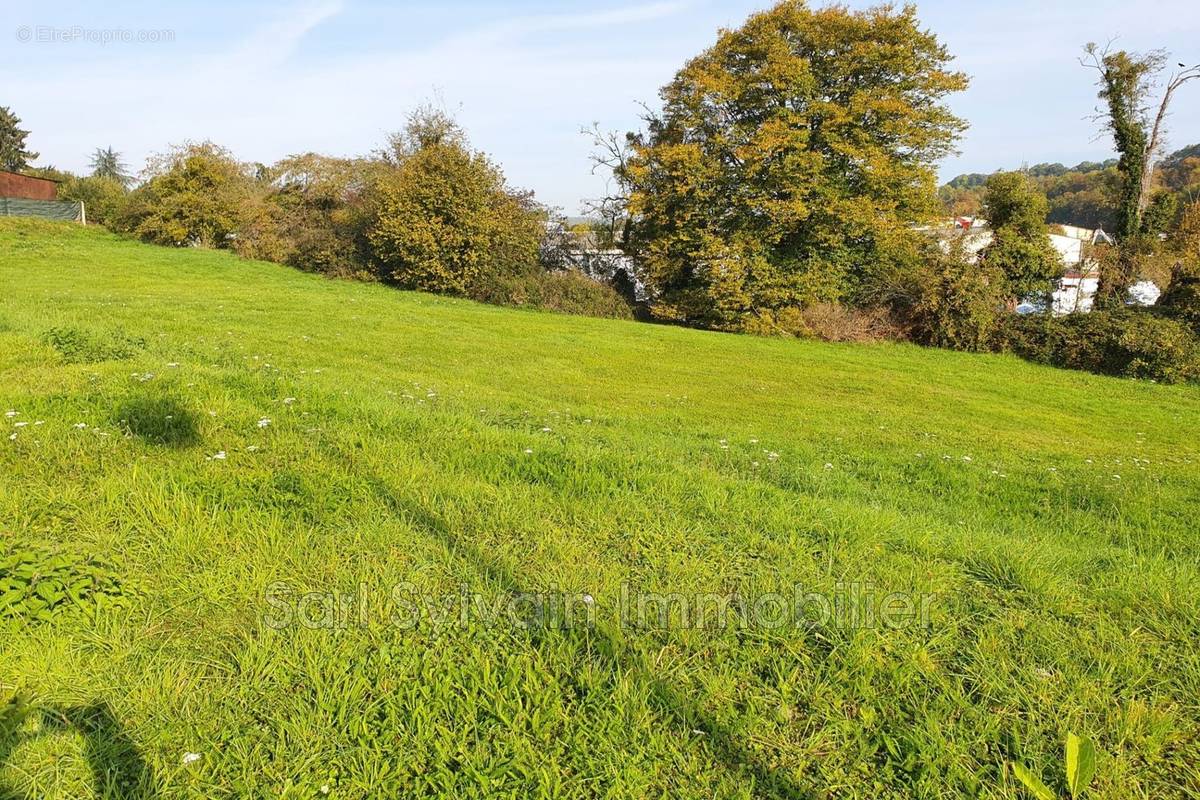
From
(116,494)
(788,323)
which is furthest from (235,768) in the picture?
(788,323)

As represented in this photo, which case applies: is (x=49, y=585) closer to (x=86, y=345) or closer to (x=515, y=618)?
(x=515, y=618)

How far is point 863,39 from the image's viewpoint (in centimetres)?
1736

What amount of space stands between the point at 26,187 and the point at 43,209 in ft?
14.4

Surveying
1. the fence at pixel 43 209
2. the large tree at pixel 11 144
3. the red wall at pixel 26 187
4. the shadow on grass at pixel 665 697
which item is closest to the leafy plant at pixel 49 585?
the shadow on grass at pixel 665 697

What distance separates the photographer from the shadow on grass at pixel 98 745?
4.99 ft

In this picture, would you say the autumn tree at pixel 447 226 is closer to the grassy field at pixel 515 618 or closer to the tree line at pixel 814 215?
the tree line at pixel 814 215

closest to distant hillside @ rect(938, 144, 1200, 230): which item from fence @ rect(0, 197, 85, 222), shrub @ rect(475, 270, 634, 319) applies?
shrub @ rect(475, 270, 634, 319)

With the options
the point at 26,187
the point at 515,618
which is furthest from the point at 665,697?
the point at 26,187

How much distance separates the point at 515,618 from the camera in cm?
218

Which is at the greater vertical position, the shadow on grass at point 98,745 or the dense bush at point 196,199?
the dense bush at point 196,199

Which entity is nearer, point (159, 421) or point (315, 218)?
point (159, 421)

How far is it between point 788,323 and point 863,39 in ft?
26.4

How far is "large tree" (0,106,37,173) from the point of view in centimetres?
4975

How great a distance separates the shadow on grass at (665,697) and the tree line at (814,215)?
1628cm
